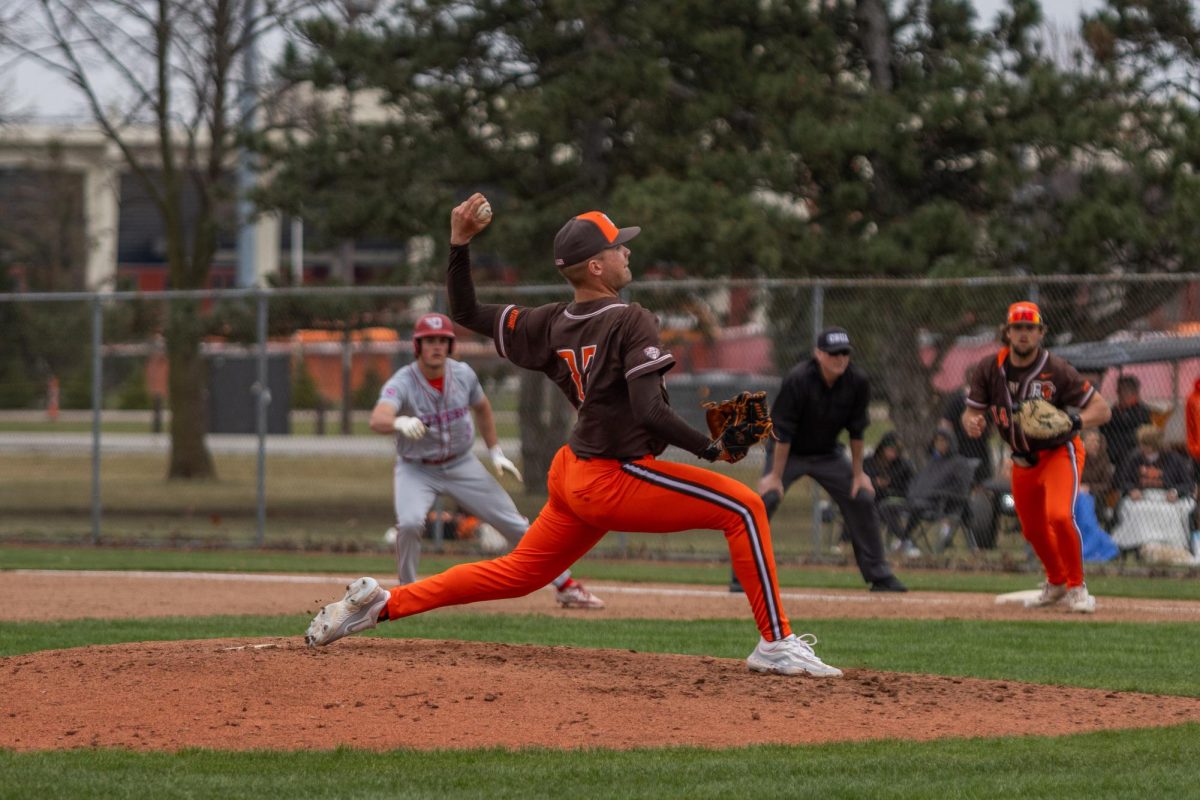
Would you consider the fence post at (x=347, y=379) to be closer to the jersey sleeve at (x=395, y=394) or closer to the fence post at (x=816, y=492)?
the fence post at (x=816, y=492)

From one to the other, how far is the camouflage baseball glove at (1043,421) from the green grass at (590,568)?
2.78m

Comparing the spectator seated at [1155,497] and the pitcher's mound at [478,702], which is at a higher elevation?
the spectator seated at [1155,497]

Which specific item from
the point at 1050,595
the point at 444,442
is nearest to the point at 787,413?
the point at 1050,595

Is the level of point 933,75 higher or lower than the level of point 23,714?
higher

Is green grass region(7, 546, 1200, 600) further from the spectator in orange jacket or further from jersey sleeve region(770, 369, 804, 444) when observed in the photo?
jersey sleeve region(770, 369, 804, 444)

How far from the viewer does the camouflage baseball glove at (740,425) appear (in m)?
6.64

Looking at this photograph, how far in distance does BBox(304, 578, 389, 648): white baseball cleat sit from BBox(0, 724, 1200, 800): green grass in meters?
1.25

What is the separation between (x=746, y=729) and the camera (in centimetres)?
615

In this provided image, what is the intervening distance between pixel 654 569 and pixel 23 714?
355 inches

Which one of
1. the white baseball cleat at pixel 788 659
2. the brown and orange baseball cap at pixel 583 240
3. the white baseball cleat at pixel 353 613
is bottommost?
the white baseball cleat at pixel 788 659

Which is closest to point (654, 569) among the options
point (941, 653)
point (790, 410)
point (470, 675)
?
point (790, 410)

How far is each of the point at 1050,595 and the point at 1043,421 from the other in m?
1.46

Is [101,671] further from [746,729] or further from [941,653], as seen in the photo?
[941,653]

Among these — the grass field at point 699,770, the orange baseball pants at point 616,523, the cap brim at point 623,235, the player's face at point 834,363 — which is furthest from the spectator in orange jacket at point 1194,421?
the cap brim at point 623,235
